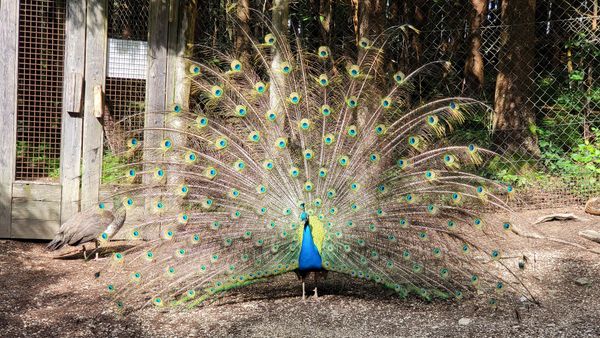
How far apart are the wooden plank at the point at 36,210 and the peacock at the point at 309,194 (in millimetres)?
2014

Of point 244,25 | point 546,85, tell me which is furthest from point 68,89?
point 546,85

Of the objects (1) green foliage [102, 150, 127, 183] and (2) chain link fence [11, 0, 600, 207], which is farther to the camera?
(2) chain link fence [11, 0, 600, 207]

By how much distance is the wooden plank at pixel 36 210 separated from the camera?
7902 mm

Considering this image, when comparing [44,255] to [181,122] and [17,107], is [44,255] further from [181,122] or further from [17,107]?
[181,122]

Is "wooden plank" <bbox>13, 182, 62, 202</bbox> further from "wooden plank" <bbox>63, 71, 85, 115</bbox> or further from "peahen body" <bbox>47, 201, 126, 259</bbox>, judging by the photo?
"wooden plank" <bbox>63, 71, 85, 115</bbox>

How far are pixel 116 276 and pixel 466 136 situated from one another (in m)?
4.60

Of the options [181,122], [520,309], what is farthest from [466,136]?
[181,122]

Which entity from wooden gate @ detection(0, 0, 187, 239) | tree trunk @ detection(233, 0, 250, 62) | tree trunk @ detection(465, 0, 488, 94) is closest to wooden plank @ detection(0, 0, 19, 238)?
wooden gate @ detection(0, 0, 187, 239)

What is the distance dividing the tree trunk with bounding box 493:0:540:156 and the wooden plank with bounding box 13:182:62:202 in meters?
5.89

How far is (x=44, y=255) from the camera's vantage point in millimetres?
7703

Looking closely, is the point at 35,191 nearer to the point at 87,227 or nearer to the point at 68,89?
the point at 87,227

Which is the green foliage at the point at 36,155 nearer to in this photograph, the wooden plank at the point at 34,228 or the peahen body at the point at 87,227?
the wooden plank at the point at 34,228

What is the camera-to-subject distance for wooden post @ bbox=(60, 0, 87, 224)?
7738 mm

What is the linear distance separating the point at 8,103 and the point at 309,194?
161 inches
